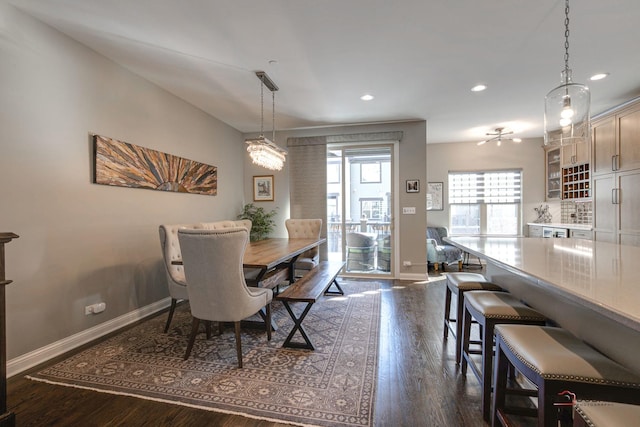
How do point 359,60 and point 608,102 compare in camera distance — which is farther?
point 608,102

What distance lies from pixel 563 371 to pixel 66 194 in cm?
333

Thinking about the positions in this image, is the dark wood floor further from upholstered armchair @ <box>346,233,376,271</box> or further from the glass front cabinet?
the glass front cabinet

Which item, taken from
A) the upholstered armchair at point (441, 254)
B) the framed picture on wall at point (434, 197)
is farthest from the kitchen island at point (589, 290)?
the framed picture on wall at point (434, 197)

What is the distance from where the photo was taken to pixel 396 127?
4.64m

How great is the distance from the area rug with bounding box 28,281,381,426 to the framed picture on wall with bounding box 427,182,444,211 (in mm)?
4146

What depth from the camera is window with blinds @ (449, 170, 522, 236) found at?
596 centimetres

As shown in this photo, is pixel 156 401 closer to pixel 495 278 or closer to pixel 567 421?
pixel 567 421

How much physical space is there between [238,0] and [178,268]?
2.38 metres

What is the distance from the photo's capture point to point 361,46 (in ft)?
8.13

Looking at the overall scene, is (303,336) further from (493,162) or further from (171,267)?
(493,162)

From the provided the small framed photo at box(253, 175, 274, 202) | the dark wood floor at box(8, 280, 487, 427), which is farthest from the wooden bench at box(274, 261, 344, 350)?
the small framed photo at box(253, 175, 274, 202)

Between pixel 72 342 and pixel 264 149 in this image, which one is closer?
pixel 72 342

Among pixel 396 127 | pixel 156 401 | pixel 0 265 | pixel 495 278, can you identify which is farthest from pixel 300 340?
pixel 396 127

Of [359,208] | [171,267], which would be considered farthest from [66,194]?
[359,208]
